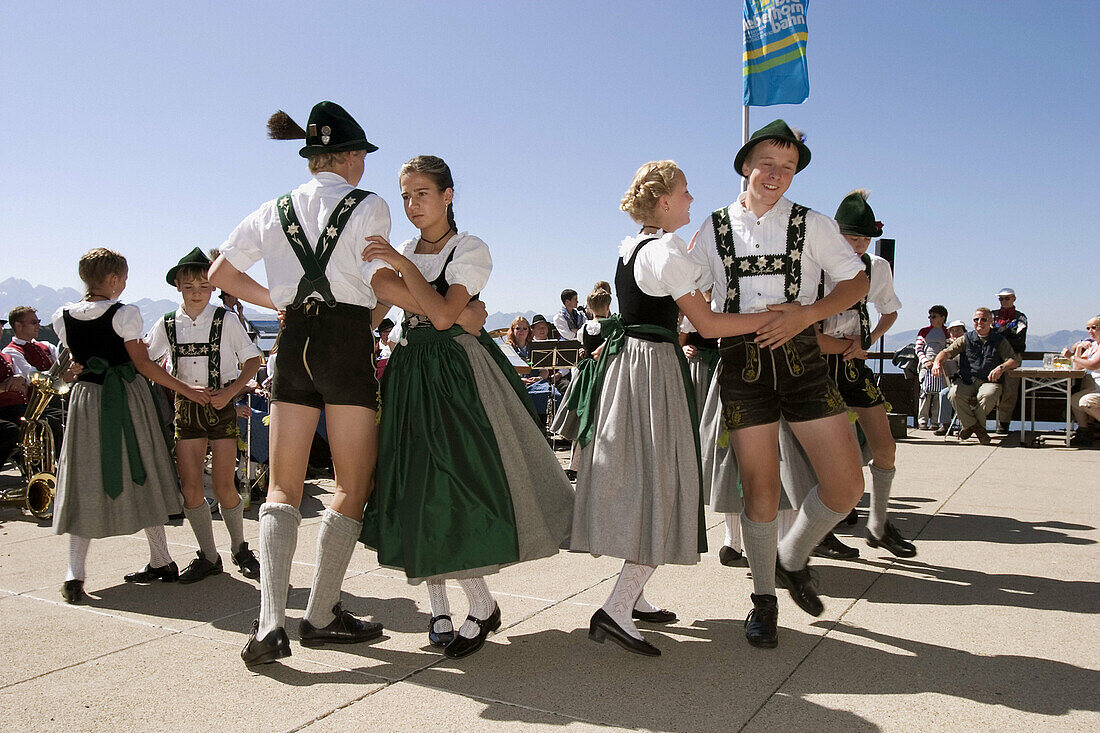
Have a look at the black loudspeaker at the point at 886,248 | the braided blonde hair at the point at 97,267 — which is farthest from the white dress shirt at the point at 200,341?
the black loudspeaker at the point at 886,248

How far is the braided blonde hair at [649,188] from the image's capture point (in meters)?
3.17

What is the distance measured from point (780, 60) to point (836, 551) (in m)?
5.96

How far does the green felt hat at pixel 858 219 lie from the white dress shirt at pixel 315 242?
Result: 2624 millimetres

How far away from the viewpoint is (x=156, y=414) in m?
4.38

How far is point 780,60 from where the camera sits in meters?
8.70

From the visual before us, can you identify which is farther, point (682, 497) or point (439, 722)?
point (682, 497)

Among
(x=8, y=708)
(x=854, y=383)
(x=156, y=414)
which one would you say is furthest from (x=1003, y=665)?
(x=156, y=414)

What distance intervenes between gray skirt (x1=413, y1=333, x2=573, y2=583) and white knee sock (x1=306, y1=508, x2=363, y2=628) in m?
0.27

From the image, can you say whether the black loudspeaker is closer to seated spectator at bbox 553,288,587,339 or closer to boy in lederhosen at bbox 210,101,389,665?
seated spectator at bbox 553,288,587,339

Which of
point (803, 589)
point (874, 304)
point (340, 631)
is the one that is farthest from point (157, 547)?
point (874, 304)

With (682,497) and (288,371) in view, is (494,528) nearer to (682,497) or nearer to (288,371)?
(682,497)

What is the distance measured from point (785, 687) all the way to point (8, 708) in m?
2.41

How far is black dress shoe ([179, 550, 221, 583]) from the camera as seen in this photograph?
420cm

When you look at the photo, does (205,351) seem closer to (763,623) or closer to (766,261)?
(766,261)
